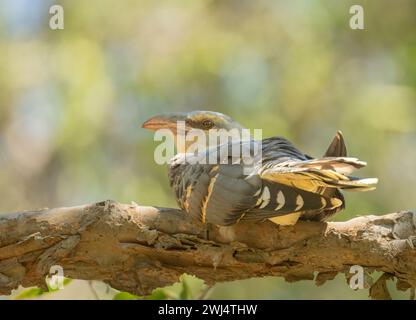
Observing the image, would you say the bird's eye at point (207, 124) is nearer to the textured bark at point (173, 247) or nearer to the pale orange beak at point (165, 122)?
the pale orange beak at point (165, 122)

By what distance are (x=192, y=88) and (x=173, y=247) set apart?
5402 mm

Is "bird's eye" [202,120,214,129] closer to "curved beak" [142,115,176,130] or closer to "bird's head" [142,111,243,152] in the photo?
"bird's head" [142,111,243,152]

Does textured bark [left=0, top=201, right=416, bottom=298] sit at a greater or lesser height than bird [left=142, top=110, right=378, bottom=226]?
lesser

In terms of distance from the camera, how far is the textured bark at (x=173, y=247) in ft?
12.1

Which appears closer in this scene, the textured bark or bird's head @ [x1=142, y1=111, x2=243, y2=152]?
the textured bark

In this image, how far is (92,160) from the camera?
28.5 feet

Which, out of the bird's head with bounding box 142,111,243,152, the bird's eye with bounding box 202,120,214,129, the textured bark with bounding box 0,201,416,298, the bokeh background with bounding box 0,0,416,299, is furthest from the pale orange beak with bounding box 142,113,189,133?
the bokeh background with bounding box 0,0,416,299

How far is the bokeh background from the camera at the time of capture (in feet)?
26.9

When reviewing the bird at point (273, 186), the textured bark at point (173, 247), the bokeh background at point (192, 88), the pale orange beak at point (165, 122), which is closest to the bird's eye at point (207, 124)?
the pale orange beak at point (165, 122)

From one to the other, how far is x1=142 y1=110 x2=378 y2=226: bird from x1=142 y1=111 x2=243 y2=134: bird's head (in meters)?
0.66

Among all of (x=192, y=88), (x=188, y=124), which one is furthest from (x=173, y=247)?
(x=192, y=88)
